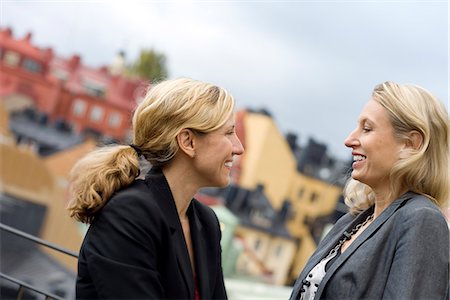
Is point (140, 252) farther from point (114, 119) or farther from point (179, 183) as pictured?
point (114, 119)

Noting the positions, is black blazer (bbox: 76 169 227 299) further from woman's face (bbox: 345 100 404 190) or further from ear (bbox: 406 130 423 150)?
ear (bbox: 406 130 423 150)

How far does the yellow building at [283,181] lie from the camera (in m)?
42.8

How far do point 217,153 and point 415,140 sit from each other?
0.62 metres

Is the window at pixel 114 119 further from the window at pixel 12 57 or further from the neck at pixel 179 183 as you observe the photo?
the neck at pixel 179 183

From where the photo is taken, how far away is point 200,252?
2.16 meters

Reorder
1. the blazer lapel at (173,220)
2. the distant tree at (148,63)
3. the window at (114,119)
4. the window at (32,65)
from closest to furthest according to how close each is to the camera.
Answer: the blazer lapel at (173,220) → the window at (32,65) → the window at (114,119) → the distant tree at (148,63)

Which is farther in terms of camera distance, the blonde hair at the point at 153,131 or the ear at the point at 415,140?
the ear at the point at 415,140

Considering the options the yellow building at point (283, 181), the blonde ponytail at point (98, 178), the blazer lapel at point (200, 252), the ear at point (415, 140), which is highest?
the ear at point (415, 140)

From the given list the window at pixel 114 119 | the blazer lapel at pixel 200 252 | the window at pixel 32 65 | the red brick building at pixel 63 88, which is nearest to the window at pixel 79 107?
the red brick building at pixel 63 88

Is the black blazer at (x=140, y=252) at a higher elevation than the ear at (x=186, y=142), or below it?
below

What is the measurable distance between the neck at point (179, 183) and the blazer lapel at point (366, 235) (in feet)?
1.64

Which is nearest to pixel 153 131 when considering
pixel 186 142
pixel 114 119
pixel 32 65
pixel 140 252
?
pixel 186 142

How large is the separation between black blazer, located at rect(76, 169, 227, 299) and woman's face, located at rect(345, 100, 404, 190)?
587 mm

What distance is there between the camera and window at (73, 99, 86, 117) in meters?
45.5
